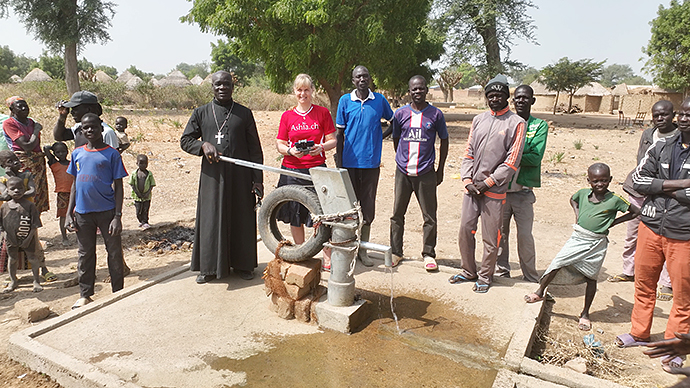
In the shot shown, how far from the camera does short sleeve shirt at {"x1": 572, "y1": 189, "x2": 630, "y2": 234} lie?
3635mm

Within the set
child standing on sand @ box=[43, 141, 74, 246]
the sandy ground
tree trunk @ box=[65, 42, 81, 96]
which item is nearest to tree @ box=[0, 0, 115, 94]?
tree trunk @ box=[65, 42, 81, 96]

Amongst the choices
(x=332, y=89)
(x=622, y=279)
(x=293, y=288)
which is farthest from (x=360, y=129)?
(x=332, y=89)

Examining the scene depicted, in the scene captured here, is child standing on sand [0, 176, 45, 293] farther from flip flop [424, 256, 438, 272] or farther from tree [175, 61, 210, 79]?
tree [175, 61, 210, 79]

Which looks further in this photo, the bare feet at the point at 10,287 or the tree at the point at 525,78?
the tree at the point at 525,78

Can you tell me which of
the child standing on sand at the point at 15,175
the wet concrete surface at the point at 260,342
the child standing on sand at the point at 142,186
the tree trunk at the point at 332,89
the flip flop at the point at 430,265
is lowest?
the wet concrete surface at the point at 260,342

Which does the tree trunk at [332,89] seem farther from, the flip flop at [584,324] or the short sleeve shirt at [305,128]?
the flip flop at [584,324]

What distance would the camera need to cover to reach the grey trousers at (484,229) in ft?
12.8

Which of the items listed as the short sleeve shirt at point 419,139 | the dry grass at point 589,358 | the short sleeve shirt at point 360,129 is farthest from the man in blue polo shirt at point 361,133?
the dry grass at point 589,358

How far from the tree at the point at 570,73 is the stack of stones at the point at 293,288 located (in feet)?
112

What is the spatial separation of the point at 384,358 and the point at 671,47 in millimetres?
32315

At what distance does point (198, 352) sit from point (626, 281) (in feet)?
14.3

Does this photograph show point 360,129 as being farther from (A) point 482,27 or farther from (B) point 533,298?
(A) point 482,27

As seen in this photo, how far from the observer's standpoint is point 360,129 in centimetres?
437

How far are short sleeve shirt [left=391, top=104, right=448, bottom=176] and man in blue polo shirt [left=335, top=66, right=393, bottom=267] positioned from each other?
24 cm
